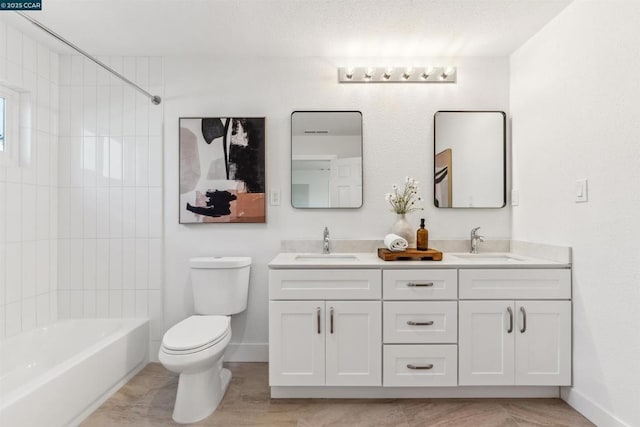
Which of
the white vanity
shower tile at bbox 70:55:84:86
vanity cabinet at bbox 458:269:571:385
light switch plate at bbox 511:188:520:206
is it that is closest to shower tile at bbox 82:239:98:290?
shower tile at bbox 70:55:84:86

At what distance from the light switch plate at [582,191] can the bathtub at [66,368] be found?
2775 mm

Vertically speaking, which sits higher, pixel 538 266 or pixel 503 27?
pixel 503 27

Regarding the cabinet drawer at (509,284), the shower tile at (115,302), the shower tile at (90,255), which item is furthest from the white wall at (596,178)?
the shower tile at (90,255)

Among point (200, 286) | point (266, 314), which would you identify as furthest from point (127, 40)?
point (266, 314)

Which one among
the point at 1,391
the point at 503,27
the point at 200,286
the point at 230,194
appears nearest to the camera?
the point at 1,391

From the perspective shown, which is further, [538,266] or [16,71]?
[16,71]

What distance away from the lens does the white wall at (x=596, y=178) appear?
1.50 m

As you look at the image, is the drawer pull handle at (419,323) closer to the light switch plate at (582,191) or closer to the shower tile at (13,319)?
the light switch plate at (582,191)

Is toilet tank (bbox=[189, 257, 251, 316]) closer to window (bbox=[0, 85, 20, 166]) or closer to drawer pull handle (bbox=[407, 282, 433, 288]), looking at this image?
drawer pull handle (bbox=[407, 282, 433, 288])

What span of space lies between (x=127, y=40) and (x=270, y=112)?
1049 millimetres

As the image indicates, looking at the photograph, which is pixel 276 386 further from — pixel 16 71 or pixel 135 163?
pixel 16 71

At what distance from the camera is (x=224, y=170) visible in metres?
2.42

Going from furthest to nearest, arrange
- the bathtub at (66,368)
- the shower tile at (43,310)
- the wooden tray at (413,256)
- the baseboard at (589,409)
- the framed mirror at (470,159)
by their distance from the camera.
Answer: the framed mirror at (470,159) → the shower tile at (43,310) → the wooden tray at (413,256) → the baseboard at (589,409) → the bathtub at (66,368)

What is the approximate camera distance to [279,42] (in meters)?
2.25
